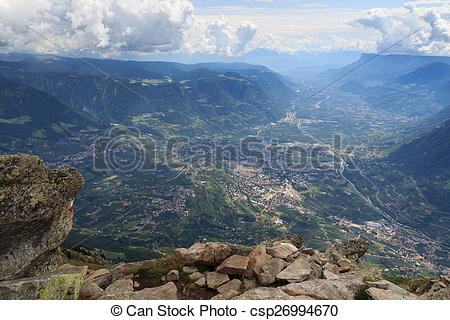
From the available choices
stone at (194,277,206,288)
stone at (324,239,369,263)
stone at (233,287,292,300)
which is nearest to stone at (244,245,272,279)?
stone at (194,277,206,288)

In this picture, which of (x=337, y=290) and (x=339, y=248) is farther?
(x=339, y=248)

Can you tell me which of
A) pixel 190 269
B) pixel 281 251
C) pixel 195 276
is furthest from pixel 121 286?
pixel 281 251

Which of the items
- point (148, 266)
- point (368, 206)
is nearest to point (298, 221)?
point (368, 206)

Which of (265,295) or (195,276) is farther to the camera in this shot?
(195,276)

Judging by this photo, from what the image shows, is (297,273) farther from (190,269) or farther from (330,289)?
(190,269)

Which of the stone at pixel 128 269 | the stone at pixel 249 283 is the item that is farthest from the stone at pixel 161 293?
the stone at pixel 249 283

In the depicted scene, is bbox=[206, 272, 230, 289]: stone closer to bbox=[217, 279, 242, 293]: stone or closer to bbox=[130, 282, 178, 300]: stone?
bbox=[217, 279, 242, 293]: stone
